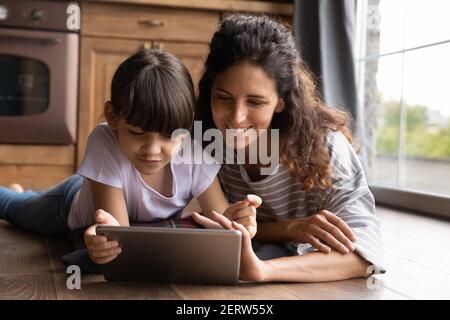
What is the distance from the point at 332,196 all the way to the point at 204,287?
43 cm

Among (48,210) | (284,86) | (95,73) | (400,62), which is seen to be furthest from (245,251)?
(400,62)

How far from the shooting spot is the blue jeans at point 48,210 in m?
1.77

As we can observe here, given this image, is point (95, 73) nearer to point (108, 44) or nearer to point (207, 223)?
point (108, 44)

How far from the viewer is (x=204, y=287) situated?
121 cm

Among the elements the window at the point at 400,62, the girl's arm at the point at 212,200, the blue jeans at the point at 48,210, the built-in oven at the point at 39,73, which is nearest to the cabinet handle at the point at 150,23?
the built-in oven at the point at 39,73

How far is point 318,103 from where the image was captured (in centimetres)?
163

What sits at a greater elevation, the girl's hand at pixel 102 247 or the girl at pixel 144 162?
the girl at pixel 144 162

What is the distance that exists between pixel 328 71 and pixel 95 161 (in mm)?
1646

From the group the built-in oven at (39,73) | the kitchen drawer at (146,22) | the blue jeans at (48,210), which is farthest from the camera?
the kitchen drawer at (146,22)

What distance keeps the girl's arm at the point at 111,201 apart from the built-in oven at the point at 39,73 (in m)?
1.41

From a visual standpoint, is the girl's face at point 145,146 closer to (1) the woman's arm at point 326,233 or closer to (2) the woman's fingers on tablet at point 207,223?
(2) the woman's fingers on tablet at point 207,223

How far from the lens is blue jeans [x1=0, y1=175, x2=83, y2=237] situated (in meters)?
1.77
